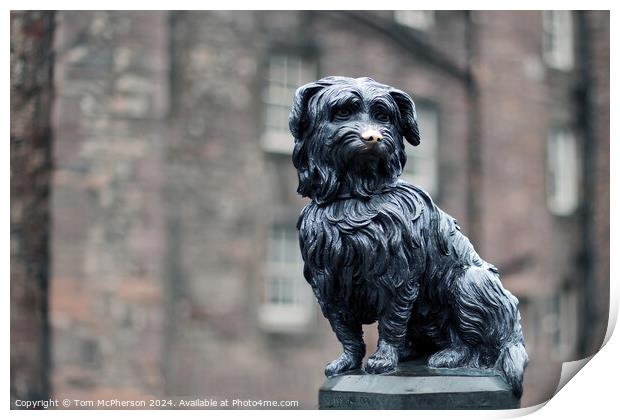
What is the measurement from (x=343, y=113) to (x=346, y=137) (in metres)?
0.12

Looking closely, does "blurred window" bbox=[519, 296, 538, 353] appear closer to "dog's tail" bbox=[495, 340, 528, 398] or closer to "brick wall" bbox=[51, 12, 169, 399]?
"brick wall" bbox=[51, 12, 169, 399]

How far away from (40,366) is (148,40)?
373cm

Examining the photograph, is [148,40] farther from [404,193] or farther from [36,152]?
[404,193]

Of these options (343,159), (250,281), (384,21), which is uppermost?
(384,21)

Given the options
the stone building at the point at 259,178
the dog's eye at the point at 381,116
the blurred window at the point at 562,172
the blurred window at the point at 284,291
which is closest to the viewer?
the dog's eye at the point at 381,116

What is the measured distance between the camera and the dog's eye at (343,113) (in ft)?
16.2

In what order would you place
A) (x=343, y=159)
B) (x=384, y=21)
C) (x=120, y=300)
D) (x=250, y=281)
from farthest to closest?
(x=384, y=21), (x=250, y=281), (x=120, y=300), (x=343, y=159)

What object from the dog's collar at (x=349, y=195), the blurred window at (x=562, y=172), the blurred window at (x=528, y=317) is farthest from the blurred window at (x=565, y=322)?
the dog's collar at (x=349, y=195)

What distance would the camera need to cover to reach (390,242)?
4957 mm

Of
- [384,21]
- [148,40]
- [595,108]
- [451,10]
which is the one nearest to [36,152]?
[148,40]

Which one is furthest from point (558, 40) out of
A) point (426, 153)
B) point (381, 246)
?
point (381, 246)

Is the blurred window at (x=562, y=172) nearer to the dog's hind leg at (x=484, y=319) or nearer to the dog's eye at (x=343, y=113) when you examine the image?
the dog's hind leg at (x=484, y=319)

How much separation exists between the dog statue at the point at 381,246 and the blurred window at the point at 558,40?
11038 millimetres

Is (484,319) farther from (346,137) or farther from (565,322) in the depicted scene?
(565,322)
